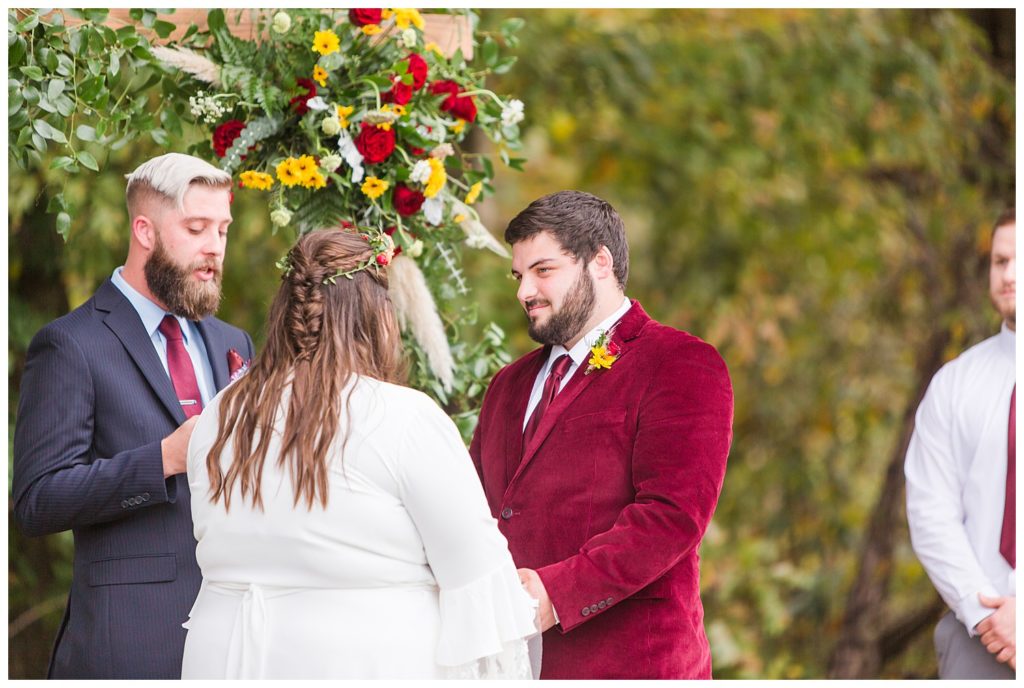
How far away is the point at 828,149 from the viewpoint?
7.70m

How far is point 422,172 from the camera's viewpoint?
350 cm

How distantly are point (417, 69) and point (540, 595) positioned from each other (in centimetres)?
163

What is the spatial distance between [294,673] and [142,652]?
74 centimetres

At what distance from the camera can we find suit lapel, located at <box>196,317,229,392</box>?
10.8 ft

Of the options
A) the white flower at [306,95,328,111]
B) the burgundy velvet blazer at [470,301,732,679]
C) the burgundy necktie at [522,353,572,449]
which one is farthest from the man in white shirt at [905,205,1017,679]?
the white flower at [306,95,328,111]

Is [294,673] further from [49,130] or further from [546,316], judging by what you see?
[49,130]

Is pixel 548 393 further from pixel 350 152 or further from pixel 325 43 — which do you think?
pixel 325 43

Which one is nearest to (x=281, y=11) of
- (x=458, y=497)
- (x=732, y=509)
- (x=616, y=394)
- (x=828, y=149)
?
(x=616, y=394)

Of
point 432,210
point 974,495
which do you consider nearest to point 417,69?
point 432,210

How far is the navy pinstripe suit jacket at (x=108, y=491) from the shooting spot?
284 centimetres

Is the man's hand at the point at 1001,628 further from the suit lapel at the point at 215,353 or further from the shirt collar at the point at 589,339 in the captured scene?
the suit lapel at the point at 215,353

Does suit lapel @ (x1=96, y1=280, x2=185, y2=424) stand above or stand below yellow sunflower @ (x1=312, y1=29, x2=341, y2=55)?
below

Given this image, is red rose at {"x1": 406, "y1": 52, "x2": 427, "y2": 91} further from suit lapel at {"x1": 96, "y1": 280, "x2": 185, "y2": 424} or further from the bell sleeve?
the bell sleeve

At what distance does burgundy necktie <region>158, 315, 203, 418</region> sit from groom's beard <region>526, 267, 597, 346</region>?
0.93 metres
